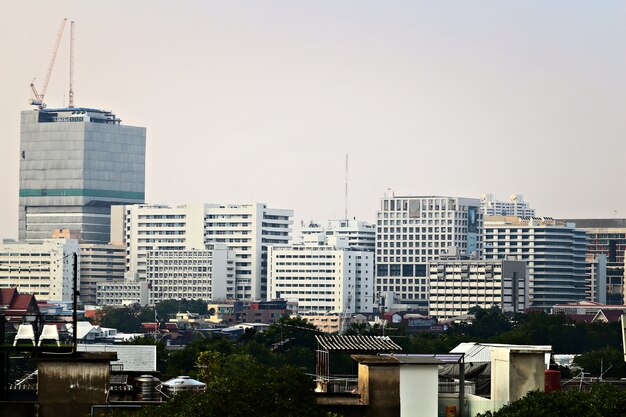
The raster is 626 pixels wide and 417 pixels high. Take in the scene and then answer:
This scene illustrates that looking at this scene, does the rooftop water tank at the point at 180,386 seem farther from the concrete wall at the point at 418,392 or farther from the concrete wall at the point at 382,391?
the concrete wall at the point at 418,392

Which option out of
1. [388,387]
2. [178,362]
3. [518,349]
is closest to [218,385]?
[388,387]

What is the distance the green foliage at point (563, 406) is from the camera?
4628 cm

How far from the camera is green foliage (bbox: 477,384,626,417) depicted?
46281mm

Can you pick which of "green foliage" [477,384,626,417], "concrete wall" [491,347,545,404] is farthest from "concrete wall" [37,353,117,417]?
"concrete wall" [491,347,545,404]

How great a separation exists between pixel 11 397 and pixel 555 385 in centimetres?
1732

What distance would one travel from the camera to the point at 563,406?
154 ft

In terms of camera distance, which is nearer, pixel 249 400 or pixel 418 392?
pixel 249 400

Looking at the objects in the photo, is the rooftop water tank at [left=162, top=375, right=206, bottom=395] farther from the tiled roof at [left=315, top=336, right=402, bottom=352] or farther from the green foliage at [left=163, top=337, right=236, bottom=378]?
the green foliage at [left=163, top=337, right=236, bottom=378]

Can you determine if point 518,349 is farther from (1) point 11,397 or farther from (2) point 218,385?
(1) point 11,397

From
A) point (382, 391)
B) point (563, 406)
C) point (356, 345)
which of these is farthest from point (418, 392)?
point (356, 345)

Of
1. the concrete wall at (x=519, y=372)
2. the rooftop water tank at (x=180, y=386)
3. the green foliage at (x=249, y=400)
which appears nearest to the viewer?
the green foliage at (x=249, y=400)

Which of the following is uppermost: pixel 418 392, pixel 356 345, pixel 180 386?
pixel 356 345

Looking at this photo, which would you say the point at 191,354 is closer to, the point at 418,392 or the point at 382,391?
the point at 418,392

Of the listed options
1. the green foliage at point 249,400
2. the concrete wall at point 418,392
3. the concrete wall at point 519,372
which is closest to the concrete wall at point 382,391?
the concrete wall at point 418,392
